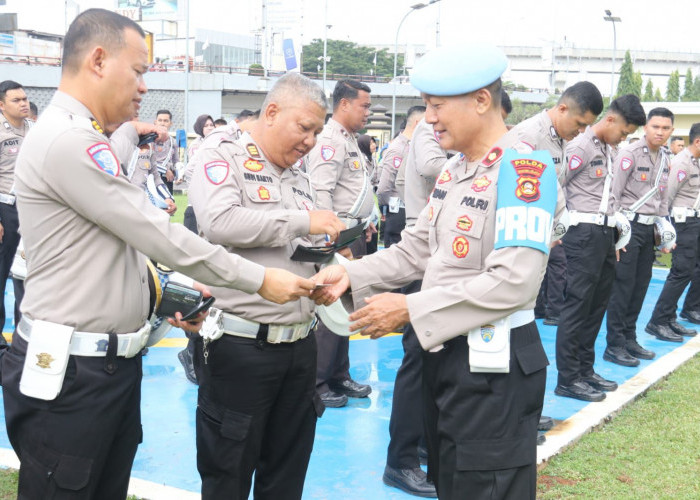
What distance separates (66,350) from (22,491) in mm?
530

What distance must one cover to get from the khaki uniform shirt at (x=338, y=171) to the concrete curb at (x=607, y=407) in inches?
92.8

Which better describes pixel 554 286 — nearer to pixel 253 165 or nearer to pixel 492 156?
pixel 253 165

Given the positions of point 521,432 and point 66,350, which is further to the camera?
point 521,432

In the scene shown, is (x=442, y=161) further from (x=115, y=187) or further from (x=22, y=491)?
(x=22, y=491)

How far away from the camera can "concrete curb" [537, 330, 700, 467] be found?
4.91 meters

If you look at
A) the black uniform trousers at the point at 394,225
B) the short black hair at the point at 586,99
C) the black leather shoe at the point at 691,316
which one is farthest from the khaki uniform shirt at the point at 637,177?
the black leather shoe at the point at 691,316

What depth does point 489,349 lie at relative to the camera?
2.52 m

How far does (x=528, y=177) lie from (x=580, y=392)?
4.07 m

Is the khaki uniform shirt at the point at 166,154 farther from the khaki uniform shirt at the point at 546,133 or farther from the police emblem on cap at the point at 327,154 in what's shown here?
the khaki uniform shirt at the point at 546,133

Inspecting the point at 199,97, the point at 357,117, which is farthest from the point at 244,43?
the point at 357,117

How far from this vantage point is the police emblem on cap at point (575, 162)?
20.4 feet

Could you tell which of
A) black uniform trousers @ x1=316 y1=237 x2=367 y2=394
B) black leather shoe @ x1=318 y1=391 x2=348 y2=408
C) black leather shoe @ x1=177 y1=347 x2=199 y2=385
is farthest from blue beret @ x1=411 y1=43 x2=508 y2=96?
black leather shoe @ x1=177 y1=347 x2=199 y2=385

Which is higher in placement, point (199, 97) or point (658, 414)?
point (199, 97)

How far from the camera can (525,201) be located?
2455 mm
